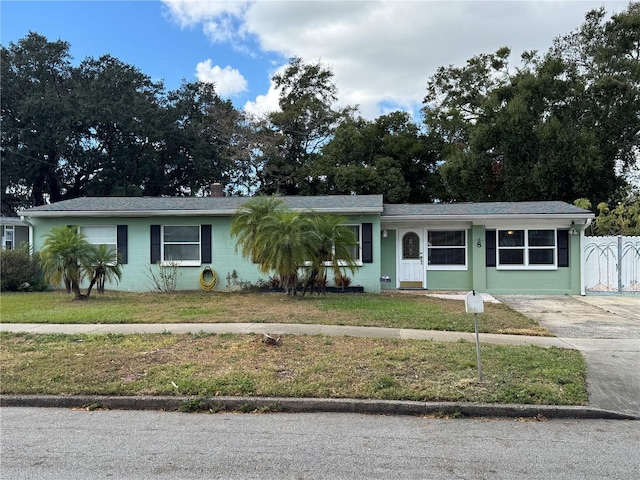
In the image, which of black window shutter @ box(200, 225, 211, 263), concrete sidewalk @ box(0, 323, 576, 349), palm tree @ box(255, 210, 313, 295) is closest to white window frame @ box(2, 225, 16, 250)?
black window shutter @ box(200, 225, 211, 263)

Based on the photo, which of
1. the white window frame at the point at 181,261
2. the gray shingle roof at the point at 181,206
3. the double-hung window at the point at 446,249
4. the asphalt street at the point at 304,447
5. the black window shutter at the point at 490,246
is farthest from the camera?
the double-hung window at the point at 446,249

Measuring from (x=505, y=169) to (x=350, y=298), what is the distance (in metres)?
15.8

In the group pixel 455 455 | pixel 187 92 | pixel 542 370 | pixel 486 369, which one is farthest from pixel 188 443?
pixel 187 92

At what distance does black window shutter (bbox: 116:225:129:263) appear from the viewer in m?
15.7

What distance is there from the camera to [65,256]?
12.1m

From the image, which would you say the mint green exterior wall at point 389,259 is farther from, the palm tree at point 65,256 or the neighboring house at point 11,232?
the neighboring house at point 11,232

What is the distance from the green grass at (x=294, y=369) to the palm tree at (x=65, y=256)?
4.53m

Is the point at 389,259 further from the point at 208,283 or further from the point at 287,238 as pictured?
the point at 208,283

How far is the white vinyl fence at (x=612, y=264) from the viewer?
15.0 meters

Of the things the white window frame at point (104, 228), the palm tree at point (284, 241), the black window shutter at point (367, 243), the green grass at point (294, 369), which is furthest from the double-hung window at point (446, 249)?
the white window frame at point (104, 228)

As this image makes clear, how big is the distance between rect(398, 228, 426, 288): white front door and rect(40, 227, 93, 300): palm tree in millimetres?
9469

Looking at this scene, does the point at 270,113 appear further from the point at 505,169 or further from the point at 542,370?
the point at 542,370

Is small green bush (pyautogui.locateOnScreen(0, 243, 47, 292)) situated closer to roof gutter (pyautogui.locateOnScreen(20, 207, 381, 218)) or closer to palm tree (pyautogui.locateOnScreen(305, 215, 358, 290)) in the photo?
roof gutter (pyautogui.locateOnScreen(20, 207, 381, 218))

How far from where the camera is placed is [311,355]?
6.80m
